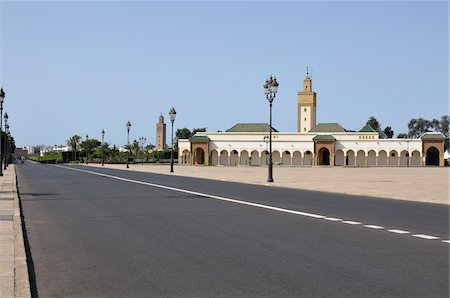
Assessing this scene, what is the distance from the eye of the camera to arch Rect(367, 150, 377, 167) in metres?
112

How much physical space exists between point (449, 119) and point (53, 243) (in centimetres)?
17163

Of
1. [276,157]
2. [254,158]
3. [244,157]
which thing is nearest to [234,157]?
[244,157]

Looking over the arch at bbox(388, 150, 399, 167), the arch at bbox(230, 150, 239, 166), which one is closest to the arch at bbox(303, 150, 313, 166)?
the arch at bbox(230, 150, 239, 166)

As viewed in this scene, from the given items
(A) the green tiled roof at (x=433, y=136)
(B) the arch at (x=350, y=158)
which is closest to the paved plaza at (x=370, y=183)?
(A) the green tiled roof at (x=433, y=136)

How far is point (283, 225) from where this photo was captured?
38.6 feet

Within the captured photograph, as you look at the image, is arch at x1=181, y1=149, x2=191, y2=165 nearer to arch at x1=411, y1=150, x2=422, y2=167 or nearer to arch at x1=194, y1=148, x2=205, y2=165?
arch at x1=194, y1=148, x2=205, y2=165

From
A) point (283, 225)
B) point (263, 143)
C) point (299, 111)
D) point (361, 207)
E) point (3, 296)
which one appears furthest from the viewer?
point (299, 111)

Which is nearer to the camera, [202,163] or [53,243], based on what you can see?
[53,243]

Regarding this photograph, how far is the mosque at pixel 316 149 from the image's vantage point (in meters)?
109

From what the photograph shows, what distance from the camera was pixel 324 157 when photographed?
4555 inches

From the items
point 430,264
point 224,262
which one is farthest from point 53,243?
point 430,264

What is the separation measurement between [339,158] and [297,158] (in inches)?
347

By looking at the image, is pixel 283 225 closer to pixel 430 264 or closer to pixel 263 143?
pixel 430 264

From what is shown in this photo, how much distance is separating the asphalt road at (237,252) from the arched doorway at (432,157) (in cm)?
10198
